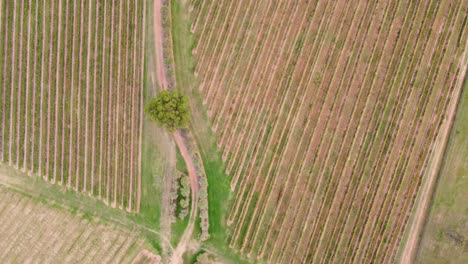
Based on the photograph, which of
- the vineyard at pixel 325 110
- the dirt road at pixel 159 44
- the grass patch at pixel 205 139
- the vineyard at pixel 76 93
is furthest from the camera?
the dirt road at pixel 159 44

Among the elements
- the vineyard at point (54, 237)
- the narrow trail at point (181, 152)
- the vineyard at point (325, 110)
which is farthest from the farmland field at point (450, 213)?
the vineyard at point (54, 237)

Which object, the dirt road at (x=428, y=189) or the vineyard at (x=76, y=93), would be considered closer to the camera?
the dirt road at (x=428, y=189)

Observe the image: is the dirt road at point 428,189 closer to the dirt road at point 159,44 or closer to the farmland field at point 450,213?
the farmland field at point 450,213

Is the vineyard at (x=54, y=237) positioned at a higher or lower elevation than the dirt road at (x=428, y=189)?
lower

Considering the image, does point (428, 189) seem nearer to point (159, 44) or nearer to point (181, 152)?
point (181, 152)

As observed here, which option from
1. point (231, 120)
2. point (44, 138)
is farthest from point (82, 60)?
point (231, 120)

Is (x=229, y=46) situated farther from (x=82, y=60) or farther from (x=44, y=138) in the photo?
(x=44, y=138)

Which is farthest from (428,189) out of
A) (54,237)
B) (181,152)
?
(54,237)
